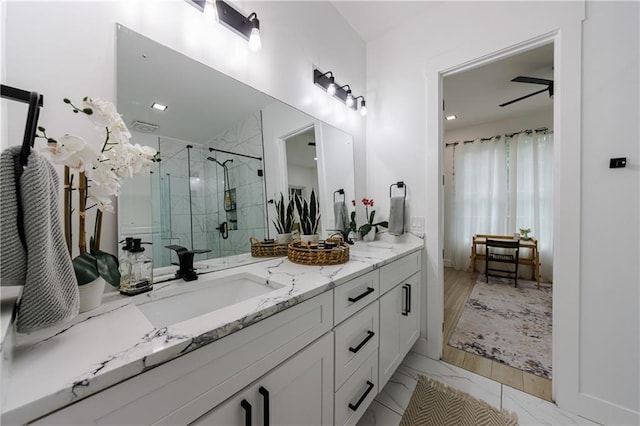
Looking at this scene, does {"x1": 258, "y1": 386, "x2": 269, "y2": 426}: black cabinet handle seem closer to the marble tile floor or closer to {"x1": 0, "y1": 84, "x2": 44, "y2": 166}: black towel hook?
{"x1": 0, "y1": 84, "x2": 44, "y2": 166}: black towel hook

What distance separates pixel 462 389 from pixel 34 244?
6.81 feet

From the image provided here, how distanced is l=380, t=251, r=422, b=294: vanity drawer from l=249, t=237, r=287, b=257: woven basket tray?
58 centimetres

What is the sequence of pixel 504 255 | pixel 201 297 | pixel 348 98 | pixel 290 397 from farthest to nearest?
pixel 504 255, pixel 348 98, pixel 201 297, pixel 290 397

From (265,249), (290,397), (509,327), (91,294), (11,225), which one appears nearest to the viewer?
(11,225)

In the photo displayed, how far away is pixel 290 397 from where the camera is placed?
0.77 meters

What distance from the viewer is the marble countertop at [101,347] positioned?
37 centimetres

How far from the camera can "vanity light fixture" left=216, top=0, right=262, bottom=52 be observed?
1.16 metres

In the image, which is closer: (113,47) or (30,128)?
(30,128)

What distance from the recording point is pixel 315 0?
5.61ft

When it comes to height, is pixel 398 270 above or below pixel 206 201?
below

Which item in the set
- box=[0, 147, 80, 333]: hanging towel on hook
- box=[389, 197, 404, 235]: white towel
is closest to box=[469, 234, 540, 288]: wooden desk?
box=[389, 197, 404, 235]: white towel

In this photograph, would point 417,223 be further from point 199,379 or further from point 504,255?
point 504,255

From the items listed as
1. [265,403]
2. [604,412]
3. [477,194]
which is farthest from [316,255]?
[477,194]

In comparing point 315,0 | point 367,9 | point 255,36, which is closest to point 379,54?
point 367,9
